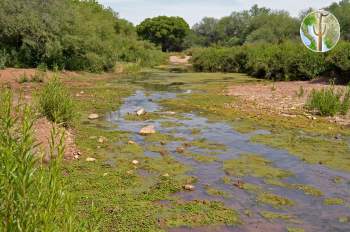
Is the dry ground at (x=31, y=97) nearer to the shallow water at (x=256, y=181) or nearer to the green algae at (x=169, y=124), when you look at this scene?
the shallow water at (x=256, y=181)

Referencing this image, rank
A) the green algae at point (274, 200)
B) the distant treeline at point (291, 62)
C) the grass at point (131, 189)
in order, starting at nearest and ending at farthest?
1. the grass at point (131, 189)
2. the green algae at point (274, 200)
3. the distant treeline at point (291, 62)

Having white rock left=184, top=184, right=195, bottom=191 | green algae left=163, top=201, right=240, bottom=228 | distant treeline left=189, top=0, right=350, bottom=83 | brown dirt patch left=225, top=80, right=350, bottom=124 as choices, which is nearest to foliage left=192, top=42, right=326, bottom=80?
distant treeline left=189, top=0, right=350, bottom=83

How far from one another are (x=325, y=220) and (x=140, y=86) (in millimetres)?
17138

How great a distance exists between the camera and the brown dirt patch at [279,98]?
13.3 metres

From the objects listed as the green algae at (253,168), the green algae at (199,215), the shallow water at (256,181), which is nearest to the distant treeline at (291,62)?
the shallow water at (256,181)

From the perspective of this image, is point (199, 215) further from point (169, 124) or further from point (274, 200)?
point (169, 124)

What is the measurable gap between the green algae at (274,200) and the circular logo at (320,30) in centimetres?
1280

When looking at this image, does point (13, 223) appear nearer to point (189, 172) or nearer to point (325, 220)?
point (325, 220)

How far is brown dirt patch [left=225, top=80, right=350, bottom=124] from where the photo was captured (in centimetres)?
1327

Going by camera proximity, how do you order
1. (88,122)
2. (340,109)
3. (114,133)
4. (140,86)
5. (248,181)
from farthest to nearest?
(140,86) → (340,109) → (88,122) → (114,133) → (248,181)

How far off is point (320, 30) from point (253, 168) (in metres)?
12.2

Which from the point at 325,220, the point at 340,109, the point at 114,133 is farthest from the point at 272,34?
the point at 325,220

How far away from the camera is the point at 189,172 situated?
736 centimetres

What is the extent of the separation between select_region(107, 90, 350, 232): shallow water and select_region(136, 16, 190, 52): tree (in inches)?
2948
